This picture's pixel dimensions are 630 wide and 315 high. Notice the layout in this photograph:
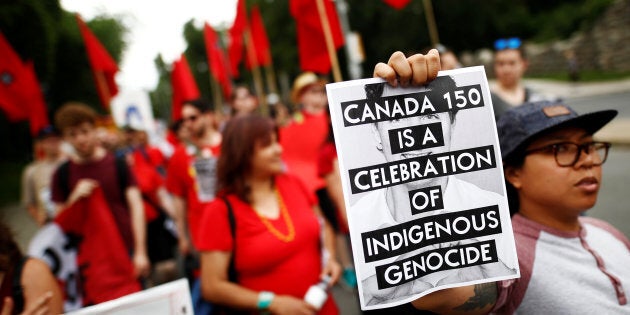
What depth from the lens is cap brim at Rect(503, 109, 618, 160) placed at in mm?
1537

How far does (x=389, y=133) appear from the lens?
1.26 m

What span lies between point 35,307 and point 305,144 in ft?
9.37

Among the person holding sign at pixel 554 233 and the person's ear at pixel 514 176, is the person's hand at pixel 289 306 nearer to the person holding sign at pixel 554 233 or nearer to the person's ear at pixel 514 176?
the person holding sign at pixel 554 233

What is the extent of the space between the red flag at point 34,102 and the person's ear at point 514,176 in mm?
4544

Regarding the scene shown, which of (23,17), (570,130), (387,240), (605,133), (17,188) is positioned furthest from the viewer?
(17,188)

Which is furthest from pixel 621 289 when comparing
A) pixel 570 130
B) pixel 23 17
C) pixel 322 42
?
pixel 23 17

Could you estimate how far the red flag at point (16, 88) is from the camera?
14.2ft

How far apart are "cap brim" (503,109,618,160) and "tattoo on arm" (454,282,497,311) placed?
1.65 feet

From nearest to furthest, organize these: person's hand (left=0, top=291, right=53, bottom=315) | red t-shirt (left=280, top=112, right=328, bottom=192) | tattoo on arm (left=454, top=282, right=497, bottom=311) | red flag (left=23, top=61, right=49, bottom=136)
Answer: tattoo on arm (left=454, top=282, right=497, bottom=311), person's hand (left=0, top=291, right=53, bottom=315), red t-shirt (left=280, top=112, right=328, bottom=192), red flag (left=23, top=61, right=49, bottom=136)

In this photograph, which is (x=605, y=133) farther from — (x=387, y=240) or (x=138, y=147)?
(x=387, y=240)

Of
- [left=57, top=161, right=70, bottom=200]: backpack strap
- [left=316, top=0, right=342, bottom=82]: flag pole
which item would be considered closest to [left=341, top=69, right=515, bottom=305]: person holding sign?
[left=316, top=0, right=342, bottom=82]: flag pole

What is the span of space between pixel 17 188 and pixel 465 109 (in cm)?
2378

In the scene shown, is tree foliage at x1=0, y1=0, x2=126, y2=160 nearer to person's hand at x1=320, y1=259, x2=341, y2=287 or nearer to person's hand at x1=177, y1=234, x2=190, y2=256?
person's hand at x1=177, y1=234, x2=190, y2=256

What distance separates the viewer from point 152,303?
58.2 inches
